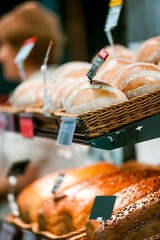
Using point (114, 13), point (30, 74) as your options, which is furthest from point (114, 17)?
point (30, 74)

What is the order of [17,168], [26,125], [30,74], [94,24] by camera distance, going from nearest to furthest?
[26,125] → [17,168] → [30,74] → [94,24]

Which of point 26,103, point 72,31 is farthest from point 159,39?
point 72,31

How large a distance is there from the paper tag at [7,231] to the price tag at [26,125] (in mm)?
496

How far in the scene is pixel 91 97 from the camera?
1287 mm

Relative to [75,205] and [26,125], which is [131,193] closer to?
[75,205]

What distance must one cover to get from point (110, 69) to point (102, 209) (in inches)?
27.1

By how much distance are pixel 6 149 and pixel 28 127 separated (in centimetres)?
101

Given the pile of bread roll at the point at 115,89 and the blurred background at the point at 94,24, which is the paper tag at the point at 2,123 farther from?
the pile of bread roll at the point at 115,89

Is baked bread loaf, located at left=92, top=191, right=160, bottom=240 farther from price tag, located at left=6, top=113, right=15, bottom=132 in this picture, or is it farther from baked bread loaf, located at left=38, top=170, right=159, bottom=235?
price tag, located at left=6, top=113, right=15, bottom=132

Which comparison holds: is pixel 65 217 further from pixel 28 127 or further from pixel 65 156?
pixel 65 156

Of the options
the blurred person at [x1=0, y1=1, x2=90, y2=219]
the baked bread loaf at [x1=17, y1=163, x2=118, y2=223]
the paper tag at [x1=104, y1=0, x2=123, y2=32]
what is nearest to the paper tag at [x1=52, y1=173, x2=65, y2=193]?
the baked bread loaf at [x1=17, y1=163, x2=118, y2=223]

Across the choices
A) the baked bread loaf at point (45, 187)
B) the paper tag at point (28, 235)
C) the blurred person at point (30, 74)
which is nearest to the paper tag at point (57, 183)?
the baked bread loaf at point (45, 187)

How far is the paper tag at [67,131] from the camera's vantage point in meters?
1.24

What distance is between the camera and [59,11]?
3934mm
